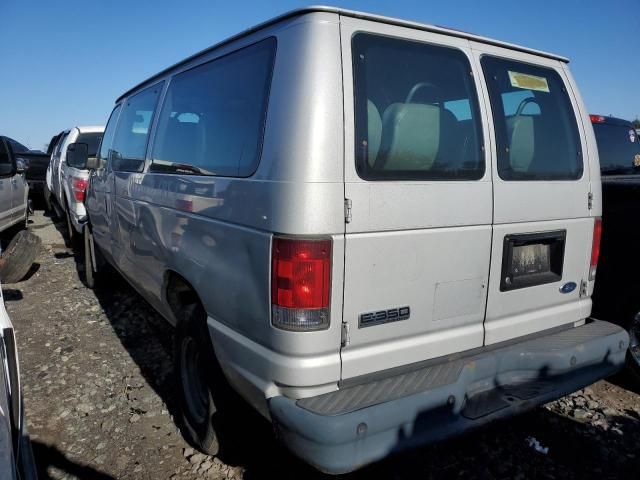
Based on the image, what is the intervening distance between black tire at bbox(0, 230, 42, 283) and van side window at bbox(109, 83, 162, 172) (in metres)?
1.39

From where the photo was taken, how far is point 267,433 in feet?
10.3

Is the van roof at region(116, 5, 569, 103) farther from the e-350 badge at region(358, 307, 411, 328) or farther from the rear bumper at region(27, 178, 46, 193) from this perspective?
the rear bumper at region(27, 178, 46, 193)

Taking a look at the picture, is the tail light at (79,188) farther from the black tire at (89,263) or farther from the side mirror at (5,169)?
the side mirror at (5,169)

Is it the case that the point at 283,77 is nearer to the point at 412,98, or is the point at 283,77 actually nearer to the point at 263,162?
the point at 263,162

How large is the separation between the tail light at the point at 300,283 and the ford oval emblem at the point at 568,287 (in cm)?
157

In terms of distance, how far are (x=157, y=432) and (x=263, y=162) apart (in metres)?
2.02

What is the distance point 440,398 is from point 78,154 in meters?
4.82

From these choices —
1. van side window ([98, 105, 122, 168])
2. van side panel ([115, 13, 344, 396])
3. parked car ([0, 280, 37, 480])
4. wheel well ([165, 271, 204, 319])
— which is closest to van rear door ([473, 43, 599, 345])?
van side panel ([115, 13, 344, 396])

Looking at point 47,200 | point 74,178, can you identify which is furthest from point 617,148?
point 47,200

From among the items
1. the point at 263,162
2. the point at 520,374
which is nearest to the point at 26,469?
the point at 263,162

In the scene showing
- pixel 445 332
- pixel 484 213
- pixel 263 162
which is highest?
pixel 263 162

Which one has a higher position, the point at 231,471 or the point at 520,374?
the point at 520,374

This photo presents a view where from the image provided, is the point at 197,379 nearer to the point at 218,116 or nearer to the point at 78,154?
the point at 218,116

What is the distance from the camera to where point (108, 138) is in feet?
16.0
